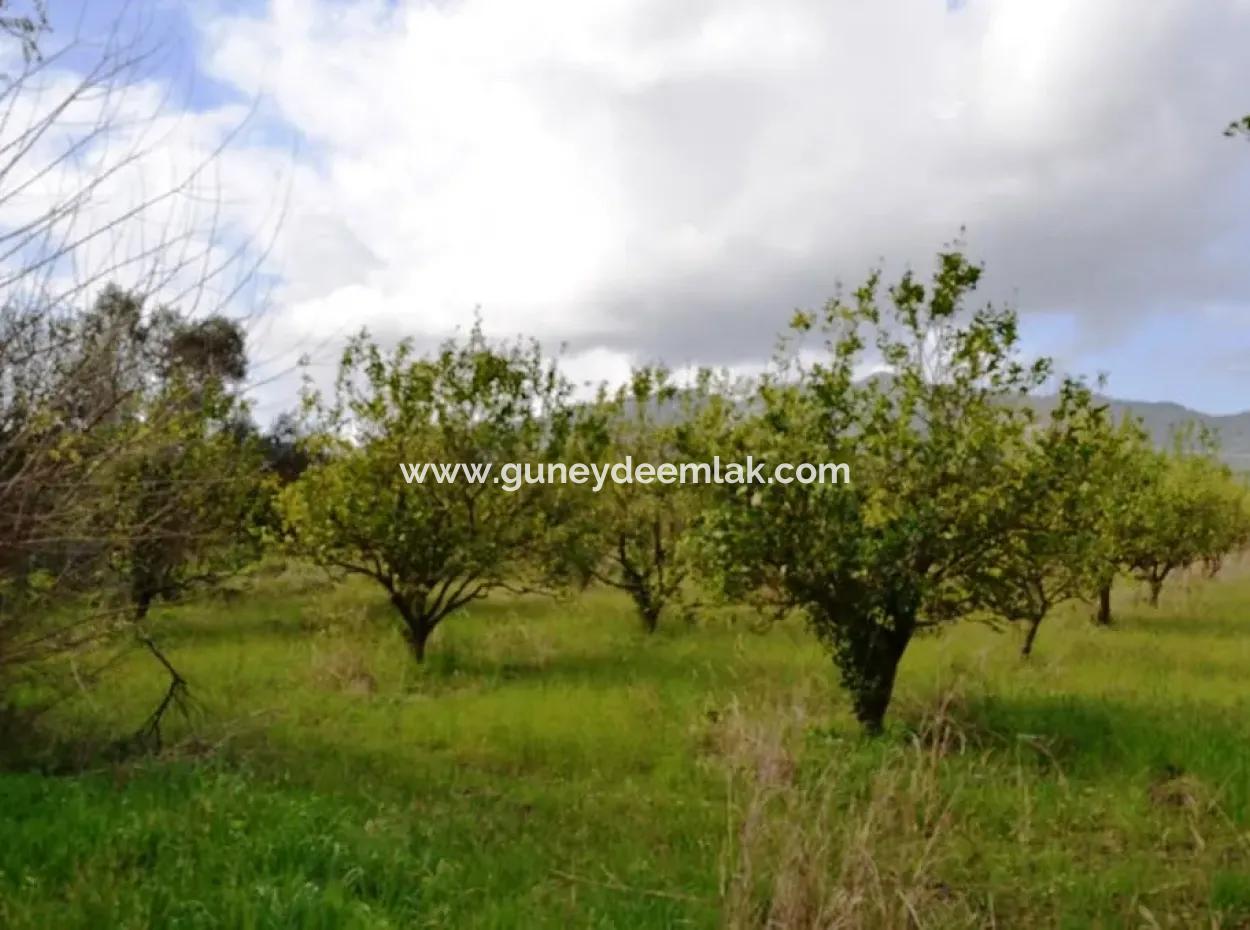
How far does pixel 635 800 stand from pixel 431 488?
8.05 m

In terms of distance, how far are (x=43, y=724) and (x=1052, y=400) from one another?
9.80 metres

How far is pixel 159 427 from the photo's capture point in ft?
15.8

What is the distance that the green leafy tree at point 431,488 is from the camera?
49.1 ft

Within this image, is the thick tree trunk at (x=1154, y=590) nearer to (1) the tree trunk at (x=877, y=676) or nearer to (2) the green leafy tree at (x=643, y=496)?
(2) the green leafy tree at (x=643, y=496)

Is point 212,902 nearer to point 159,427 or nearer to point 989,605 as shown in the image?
point 159,427

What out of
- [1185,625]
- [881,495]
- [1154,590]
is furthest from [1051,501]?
[1154,590]

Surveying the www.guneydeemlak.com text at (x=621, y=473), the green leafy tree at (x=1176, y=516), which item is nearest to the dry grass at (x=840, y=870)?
the www.guneydeemlak.com text at (x=621, y=473)

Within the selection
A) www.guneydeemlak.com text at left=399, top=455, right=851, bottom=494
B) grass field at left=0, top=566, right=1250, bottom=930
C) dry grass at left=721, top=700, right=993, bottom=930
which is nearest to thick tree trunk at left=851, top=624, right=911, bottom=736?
grass field at left=0, top=566, right=1250, bottom=930

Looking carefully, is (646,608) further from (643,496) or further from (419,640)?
(419,640)

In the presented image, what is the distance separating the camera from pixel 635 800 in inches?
316

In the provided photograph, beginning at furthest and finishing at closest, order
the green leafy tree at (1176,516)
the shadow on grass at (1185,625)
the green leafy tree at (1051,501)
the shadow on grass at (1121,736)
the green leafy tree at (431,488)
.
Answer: the green leafy tree at (1176,516) < the shadow on grass at (1185,625) < the green leafy tree at (431,488) < the green leafy tree at (1051,501) < the shadow on grass at (1121,736)

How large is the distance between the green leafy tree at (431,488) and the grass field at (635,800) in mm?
1319

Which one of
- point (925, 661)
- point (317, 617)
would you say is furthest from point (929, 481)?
point (317, 617)

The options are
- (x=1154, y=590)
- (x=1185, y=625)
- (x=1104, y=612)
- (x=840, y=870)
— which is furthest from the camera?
(x=1154, y=590)
